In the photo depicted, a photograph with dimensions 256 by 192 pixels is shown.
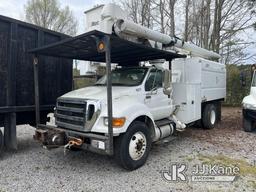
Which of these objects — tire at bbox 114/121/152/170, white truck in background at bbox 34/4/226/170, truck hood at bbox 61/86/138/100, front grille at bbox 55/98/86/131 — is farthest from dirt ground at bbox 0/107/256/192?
truck hood at bbox 61/86/138/100

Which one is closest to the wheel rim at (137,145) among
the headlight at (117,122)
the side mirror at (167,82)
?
the headlight at (117,122)

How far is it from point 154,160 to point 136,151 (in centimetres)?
74

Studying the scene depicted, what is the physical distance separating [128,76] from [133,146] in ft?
6.10

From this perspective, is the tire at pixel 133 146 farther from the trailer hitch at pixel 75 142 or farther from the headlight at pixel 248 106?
the headlight at pixel 248 106

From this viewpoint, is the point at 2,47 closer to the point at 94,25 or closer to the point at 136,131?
the point at 94,25

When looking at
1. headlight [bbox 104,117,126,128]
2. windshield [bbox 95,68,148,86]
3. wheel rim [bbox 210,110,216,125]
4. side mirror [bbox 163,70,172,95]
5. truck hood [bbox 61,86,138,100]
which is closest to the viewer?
headlight [bbox 104,117,126,128]

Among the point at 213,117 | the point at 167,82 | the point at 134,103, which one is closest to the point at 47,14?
the point at 213,117

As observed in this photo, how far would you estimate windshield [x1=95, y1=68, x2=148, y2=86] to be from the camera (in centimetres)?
544

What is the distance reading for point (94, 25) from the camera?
17.6 feet

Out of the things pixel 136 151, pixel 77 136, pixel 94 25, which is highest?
pixel 94 25

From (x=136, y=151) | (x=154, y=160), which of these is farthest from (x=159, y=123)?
(x=136, y=151)

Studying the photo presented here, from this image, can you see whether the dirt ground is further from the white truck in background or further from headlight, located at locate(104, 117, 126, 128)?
headlight, located at locate(104, 117, 126, 128)

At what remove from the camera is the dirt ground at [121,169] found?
13.1 ft

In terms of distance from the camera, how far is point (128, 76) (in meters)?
5.77
